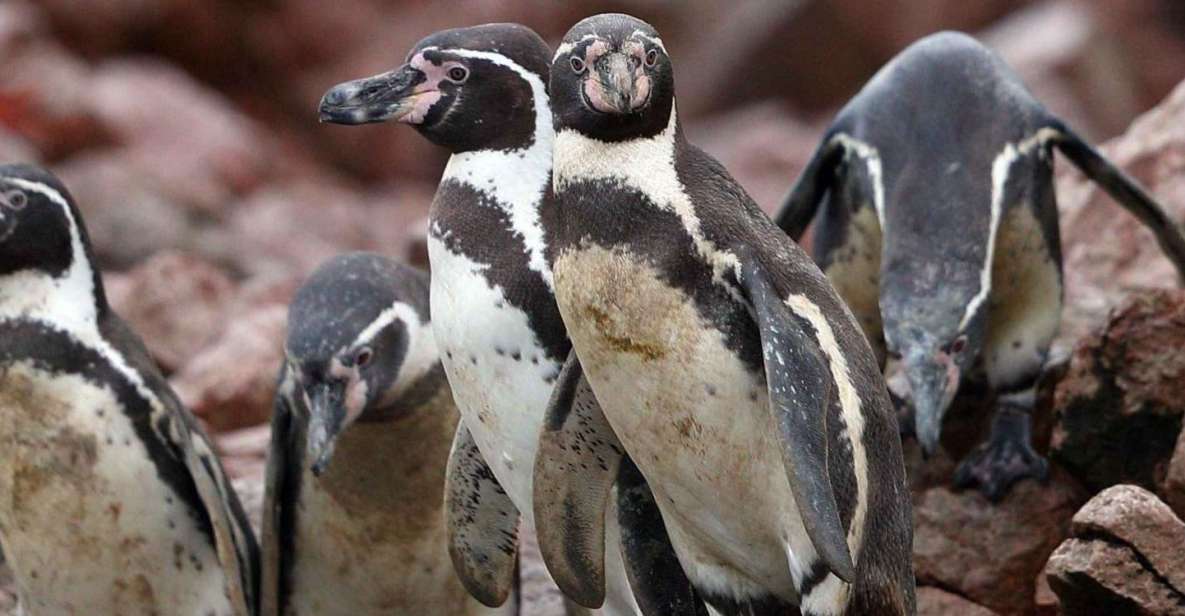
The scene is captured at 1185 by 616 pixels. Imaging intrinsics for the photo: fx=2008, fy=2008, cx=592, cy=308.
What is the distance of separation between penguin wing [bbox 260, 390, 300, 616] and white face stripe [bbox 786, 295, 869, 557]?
1.94m

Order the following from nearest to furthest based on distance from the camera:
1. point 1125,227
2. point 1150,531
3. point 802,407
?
point 802,407 < point 1150,531 < point 1125,227

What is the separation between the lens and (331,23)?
1627 cm

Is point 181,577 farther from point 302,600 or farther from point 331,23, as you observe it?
point 331,23

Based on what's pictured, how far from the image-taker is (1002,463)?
5.35 meters

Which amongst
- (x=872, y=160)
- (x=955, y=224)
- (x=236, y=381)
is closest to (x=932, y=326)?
(x=955, y=224)

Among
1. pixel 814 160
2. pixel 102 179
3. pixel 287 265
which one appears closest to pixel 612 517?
pixel 814 160

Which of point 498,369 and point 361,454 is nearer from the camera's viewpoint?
point 498,369

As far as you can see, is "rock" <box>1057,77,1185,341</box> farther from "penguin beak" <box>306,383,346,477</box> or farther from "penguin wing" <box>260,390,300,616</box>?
"penguin beak" <box>306,383,346,477</box>

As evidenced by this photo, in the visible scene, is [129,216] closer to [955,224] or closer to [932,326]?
[955,224]

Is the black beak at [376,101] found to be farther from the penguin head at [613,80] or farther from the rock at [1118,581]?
the rock at [1118,581]

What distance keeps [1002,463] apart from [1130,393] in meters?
0.50

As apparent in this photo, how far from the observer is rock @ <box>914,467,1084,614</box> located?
512cm

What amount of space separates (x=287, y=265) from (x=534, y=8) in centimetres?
456

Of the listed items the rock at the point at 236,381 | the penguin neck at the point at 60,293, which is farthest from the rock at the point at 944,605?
the rock at the point at 236,381
